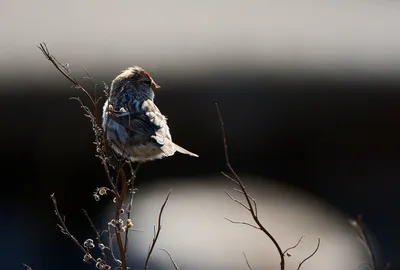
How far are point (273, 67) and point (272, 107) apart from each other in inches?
28.2

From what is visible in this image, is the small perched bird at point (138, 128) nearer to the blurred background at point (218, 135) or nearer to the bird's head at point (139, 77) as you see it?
the bird's head at point (139, 77)

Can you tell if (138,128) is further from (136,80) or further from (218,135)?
(218,135)

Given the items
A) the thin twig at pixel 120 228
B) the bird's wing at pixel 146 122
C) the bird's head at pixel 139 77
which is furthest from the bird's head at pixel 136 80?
the thin twig at pixel 120 228

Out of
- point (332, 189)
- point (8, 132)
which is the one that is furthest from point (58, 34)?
point (332, 189)

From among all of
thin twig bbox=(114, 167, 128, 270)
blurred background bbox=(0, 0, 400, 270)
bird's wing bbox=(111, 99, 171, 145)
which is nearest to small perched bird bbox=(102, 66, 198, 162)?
bird's wing bbox=(111, 99, 171, 145)

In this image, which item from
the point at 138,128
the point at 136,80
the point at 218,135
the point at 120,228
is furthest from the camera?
the point at 218,135

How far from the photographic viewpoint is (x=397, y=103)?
11.7 m

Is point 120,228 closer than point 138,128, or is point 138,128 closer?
point 120,228

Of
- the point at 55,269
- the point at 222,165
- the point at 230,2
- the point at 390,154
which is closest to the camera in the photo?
the point at 55,269

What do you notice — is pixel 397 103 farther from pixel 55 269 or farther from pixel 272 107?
pixel 55 269

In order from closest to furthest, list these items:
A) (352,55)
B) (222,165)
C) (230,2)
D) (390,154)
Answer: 1. (222,165)
2. (390,154)
3. (352,55)
4. (230,2)

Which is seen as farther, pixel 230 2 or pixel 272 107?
pixel 230 2

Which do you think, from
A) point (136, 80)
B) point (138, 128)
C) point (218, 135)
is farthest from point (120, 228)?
point (218, 135)

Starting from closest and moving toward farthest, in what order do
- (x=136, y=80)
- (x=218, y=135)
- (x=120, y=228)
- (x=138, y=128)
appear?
(x=120, y=228) → (x=138, y=128) → (x=136, y=80) → (x=218, y=135)
